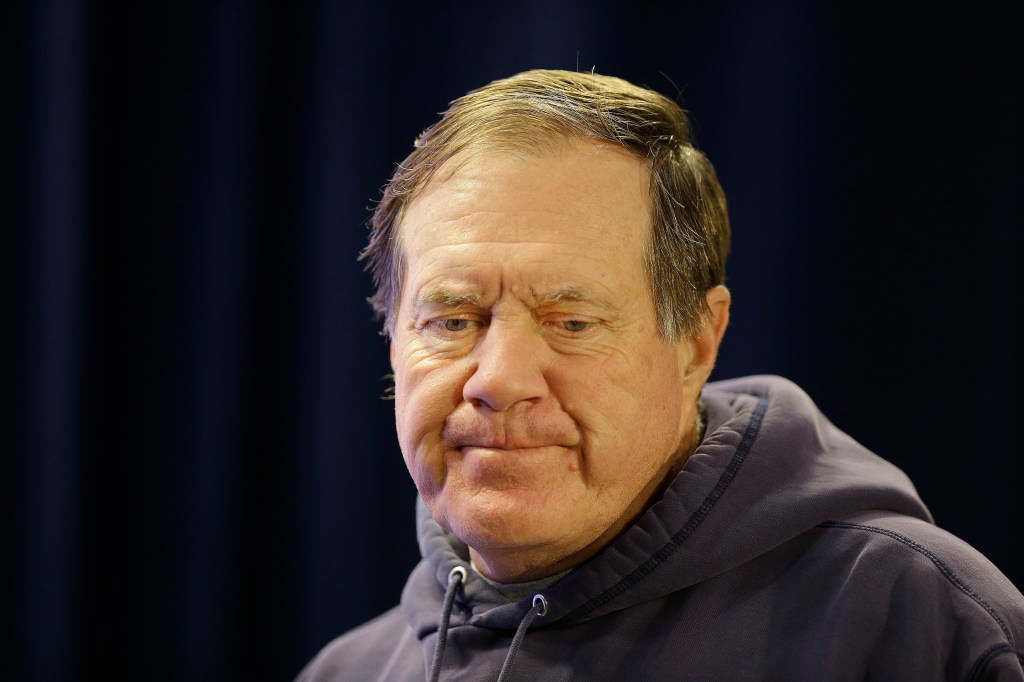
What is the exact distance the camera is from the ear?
4.35 feet

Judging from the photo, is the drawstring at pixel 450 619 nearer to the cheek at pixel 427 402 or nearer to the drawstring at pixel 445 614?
the drawstring at pixel 445 614

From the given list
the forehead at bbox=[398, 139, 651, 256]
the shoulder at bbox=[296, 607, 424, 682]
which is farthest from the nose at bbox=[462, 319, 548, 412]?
the shoulder at bbox=[296, 607, 424, 682]

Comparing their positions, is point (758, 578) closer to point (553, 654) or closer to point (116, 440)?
point (553, 654)

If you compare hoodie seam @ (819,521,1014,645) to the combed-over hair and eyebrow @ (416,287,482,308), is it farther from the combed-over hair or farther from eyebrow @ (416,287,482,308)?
eyebrow @ (416,287,482,308)

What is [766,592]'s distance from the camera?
1.17 m

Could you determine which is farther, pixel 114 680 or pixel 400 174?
pixel 114 680

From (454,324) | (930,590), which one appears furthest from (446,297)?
(930,590)

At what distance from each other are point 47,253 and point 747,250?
137cm

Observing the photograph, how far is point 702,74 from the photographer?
1972mm

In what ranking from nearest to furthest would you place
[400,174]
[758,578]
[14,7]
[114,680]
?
[758,578] → [400,174] → [14,7] → [114,680]

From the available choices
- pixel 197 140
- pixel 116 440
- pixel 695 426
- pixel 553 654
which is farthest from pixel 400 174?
pixel 116 440

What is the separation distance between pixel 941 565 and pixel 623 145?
0.62 metres

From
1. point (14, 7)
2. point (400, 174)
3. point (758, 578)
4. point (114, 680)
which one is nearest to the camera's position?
point (758, 578)

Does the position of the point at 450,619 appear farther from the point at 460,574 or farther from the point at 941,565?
the point at 941,565
